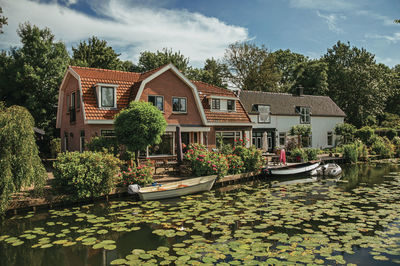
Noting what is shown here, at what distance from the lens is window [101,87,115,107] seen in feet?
58.5

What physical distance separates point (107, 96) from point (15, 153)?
9194 mm

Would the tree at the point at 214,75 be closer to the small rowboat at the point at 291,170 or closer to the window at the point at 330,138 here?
the window at the point at 330,138

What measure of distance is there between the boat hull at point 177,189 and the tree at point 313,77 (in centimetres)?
3365

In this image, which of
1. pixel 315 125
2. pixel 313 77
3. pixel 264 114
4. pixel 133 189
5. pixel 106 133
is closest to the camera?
pixel 133 189

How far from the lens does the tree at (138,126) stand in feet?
45.1

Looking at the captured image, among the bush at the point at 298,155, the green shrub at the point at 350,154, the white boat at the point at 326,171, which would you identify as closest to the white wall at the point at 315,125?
the bush at the point at 298,155

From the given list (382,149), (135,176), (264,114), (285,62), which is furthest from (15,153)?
(285,62)

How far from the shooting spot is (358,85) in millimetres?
40719

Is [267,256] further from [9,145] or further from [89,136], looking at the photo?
[89,136]

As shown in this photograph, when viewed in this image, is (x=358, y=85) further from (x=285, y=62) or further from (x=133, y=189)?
(x=133, y=189)

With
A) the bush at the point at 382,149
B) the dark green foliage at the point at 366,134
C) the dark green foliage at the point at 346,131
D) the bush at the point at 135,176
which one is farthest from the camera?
the dark green foliage at the point at 346,131

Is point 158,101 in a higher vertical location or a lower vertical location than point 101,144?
higher

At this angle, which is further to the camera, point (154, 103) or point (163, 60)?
point (163, 60)

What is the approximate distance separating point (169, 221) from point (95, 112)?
10.5m
